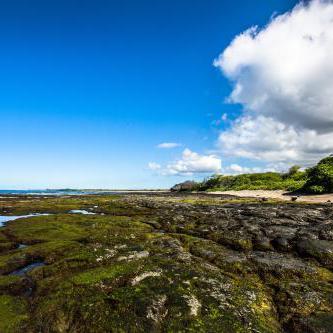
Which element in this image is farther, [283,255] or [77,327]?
[283,255]

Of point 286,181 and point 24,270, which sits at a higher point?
point 286,181

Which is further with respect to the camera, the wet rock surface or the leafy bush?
the leafy bush

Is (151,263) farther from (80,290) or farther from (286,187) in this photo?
(286,187)

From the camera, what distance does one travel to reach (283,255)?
16.5 metres

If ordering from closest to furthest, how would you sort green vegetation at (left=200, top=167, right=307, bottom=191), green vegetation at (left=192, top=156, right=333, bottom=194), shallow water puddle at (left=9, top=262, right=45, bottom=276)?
shallow water puddle at (left=9, top=262, right=45, bottom=276), green vegetation at (left=192, top=156, right=333, bottom=194), green vegetation at (left=200, top=167, right=307, bottom=191)

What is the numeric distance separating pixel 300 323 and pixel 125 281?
646cm

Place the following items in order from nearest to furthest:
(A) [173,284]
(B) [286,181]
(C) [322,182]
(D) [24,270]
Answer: (A) [173,284] → (D) [24,270] → (C) [322,182] → (B) [286,181]

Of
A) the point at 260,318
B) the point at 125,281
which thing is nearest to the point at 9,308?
the point at 125,281

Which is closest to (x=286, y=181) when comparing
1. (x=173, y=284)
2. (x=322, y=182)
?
(x=322, y=182)

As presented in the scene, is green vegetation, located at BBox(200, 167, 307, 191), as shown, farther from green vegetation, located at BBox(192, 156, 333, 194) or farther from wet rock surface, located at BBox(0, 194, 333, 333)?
wet rock surface, located at BBox(0, 194, 333, 333)

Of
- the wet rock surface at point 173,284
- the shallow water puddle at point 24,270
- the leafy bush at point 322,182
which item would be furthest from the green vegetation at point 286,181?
the shallow water puddle at point 24,270

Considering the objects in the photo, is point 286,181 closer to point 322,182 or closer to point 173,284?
point 322,182

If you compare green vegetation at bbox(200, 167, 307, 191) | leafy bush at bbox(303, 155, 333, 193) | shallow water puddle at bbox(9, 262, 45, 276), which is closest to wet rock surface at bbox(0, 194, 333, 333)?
shallow water puddle at bbox(9, 262, 45, 276)

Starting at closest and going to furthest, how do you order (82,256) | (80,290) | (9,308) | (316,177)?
(9,308) → (80,290) → (82,256) → (316,177)
